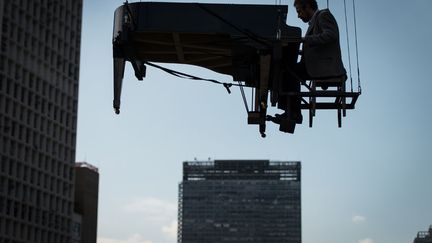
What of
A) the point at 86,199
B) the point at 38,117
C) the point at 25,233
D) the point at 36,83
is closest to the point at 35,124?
the point at 38,117

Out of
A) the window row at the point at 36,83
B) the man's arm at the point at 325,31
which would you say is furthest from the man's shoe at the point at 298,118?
the window row at the point at 36,83

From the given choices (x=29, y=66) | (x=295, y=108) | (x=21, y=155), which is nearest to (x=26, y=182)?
(x=21, y=155)

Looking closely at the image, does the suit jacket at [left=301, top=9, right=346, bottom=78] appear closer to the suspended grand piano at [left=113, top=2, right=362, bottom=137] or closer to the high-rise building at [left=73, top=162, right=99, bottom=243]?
the suspended grand piano at [left=113, top=2, right=362, bottom=137]

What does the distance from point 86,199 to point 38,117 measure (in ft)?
179

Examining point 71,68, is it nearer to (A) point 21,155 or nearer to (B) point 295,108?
(A) point 21,155

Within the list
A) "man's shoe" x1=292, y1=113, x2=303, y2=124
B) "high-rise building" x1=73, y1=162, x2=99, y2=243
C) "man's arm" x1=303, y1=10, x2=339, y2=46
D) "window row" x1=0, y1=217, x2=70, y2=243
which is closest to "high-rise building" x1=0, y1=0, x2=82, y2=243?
"window row" x1=0, y1=217, x2=70, y2=243

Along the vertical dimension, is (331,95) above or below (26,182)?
below

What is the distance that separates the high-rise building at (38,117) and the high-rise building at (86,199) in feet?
131

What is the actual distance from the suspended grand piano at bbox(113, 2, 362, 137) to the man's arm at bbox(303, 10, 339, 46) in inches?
6.8

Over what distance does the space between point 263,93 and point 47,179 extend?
12243cm

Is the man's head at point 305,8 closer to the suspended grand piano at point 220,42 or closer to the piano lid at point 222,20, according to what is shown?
the suspended grand piano at point 220,42

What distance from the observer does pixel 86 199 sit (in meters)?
182

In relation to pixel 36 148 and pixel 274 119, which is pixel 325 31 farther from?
pixel 36 148

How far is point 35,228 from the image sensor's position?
12700 centimetres
